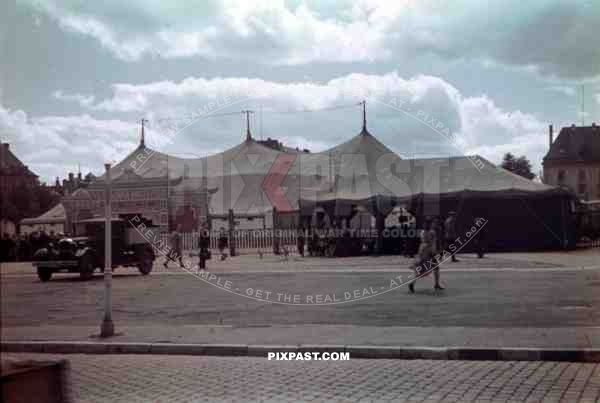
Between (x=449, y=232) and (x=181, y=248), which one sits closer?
(x=449, y=232)

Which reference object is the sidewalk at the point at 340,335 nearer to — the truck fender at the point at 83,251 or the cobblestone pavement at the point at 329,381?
the cobblestone pavement at the point at 329,381

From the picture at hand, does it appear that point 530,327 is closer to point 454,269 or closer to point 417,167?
point 454,269

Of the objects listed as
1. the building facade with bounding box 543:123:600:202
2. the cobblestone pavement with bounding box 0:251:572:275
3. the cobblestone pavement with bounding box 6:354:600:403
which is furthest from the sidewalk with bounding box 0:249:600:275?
the cobblestone pavement with bounding box 6:354:600:403

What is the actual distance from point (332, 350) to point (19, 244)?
624 cm

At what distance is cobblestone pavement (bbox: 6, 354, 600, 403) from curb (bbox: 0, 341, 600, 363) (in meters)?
0.19

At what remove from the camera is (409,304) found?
1209 cm

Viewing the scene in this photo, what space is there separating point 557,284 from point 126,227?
1209cm

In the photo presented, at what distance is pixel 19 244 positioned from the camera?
11.6 m

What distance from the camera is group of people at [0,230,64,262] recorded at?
8.95 meters

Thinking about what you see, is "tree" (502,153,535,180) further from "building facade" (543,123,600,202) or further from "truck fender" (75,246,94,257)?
"truck fender" (75,246,94,257)

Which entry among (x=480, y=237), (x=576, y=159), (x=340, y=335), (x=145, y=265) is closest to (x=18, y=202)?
(x=340, y=335)

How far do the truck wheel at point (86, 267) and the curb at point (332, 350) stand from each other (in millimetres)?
9550

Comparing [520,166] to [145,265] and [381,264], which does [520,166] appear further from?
[145,265]

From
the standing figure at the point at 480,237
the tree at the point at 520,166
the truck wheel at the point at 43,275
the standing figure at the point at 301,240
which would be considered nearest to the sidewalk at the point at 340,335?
the truck wheel at the point at 43,275
